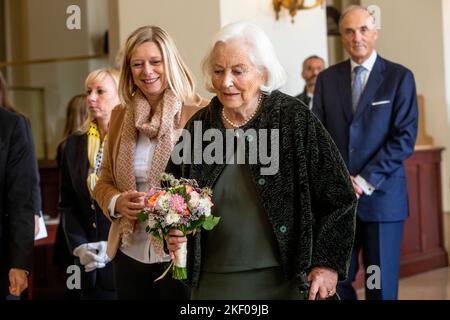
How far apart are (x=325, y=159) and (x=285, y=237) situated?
0.26 m

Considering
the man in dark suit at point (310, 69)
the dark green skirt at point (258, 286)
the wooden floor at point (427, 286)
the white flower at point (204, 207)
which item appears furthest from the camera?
the man in dark suit at point (310, 69)

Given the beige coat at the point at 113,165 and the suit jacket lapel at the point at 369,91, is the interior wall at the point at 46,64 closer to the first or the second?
the suit jacket lapel at the point at 369,91

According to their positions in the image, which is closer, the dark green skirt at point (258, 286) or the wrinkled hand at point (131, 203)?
the dark green skirt at point (258, 286)

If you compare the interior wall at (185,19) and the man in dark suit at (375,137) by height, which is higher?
the interior wall at (185,19)

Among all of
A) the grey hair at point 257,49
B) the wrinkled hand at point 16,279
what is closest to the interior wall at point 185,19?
the wrinkled hand at point 16,279

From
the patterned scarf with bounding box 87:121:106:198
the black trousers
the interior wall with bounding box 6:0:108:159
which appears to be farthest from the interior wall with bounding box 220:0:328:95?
the interior wall with bounding box 6:0:108:159

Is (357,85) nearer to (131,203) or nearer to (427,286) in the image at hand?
(131,203)

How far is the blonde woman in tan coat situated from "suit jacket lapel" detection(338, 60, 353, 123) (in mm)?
1215

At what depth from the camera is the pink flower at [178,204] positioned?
7.72ft

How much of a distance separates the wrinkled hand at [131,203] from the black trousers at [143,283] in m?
0.20

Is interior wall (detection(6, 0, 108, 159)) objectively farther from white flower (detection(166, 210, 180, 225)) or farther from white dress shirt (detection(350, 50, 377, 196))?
white flower (detection(166, 210, 180, 225))

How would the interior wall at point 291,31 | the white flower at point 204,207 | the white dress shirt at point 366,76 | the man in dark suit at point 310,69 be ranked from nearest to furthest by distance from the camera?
the white flower at point 204,207 → the white dress shirt at point 366,76 → the interior wall at point 291,31 → the man in dark suit at point 310,69
